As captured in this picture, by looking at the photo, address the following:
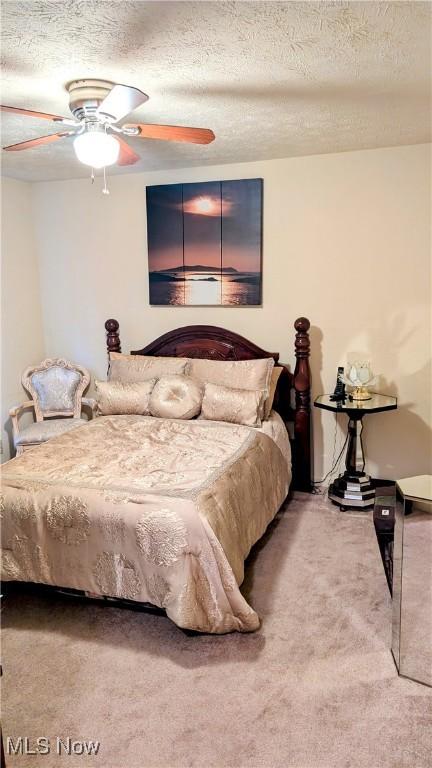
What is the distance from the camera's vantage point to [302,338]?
379 centimetres

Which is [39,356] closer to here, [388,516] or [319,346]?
[319,346]

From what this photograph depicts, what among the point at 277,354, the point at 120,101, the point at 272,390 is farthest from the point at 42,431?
the point at 120,101

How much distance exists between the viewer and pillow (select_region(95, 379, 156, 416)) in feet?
12.3

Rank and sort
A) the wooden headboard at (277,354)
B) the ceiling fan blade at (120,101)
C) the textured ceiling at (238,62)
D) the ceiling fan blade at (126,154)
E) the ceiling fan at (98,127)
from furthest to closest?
1. the wooden headboard at (277,354)
2. the ceiling fan blade at (126,154)
3. the ceiling fan at (98,127)
4. the ceiling fan blade at (120,101)
5. the textured ceiling at (238,62)

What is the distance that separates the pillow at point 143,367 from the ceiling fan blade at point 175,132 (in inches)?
72.4

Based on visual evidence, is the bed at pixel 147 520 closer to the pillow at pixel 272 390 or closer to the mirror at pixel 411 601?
the pillow at pixel 272 390

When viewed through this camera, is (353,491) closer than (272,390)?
Yes

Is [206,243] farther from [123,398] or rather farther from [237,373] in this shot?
[123,398]

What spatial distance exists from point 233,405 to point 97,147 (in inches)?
72.2

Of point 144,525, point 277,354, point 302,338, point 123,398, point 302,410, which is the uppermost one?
point 302,338

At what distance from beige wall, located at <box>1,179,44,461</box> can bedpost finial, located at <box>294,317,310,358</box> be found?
242 centimetres

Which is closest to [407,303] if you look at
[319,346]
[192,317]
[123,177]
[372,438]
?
[319,346]

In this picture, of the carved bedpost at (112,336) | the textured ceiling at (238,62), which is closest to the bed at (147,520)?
the carved bedpost at (112,336)

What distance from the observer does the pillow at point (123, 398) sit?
148 inches
